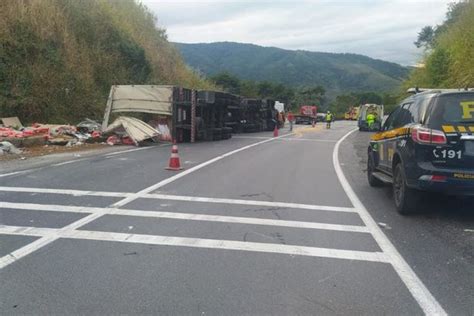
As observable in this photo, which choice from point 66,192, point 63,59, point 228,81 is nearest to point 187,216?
point 66,192

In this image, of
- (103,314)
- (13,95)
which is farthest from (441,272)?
(13,95)

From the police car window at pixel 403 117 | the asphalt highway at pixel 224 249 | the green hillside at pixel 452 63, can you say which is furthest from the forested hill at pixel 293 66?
the asphalt highway at pixel 224 249

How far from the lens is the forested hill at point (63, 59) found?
23953mm

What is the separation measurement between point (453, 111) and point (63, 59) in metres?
23.9

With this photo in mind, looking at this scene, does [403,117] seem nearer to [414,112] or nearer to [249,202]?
[414,112]

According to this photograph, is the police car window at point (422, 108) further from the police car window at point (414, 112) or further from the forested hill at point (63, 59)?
the forested hill at point (63, 59)

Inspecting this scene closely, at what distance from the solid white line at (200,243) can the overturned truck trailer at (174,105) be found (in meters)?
15.4

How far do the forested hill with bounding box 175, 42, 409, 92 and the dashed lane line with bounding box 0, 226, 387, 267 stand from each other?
462 feet

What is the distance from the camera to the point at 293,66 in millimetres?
165250

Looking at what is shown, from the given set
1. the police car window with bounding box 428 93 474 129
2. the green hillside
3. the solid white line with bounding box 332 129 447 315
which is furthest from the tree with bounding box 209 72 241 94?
the solid white line with bounding box 332 129 447 315

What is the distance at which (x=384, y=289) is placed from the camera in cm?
477

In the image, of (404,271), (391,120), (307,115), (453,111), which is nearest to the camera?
(404,271)

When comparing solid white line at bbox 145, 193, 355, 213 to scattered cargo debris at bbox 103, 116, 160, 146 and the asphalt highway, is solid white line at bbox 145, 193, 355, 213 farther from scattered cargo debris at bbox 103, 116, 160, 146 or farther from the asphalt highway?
scattered cargo debris at bbox 103, 116, 160, 146

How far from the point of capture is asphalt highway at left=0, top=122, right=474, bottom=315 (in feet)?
14.6
